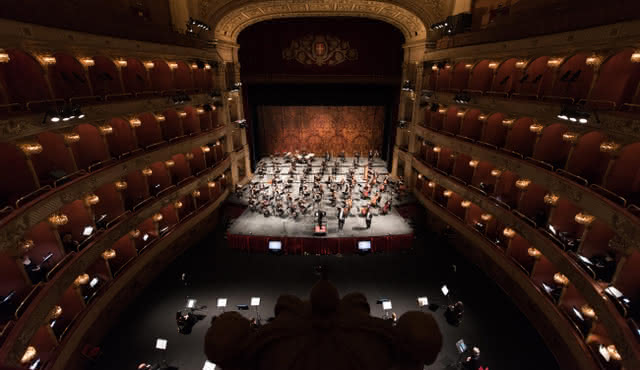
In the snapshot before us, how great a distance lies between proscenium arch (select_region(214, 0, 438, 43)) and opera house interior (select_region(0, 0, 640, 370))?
194 mm

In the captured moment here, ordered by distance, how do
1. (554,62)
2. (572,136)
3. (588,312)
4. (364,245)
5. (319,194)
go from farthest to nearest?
(319,194)
(364,245)
(554,62)
(572,136)
(588,312)

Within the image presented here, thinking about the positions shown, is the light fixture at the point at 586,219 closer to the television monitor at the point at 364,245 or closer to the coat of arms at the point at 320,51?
the television monitor at the point at 364,245

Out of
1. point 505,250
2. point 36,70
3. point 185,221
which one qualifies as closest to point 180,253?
point 185,221

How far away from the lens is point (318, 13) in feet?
83.5

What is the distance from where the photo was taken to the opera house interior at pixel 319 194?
10289 mm

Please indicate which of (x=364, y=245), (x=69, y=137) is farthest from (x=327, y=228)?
(x=69, y=137)

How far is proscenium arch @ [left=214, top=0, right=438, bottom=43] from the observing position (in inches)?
925

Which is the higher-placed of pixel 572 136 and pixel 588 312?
pixel 572 136

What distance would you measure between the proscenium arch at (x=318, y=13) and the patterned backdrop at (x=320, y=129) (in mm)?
8563

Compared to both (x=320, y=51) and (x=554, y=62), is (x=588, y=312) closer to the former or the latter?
(x=554, y=62)

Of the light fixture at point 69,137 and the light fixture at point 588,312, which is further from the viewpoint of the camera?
the light fixture at point 69,137

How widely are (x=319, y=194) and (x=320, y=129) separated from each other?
11052 mm

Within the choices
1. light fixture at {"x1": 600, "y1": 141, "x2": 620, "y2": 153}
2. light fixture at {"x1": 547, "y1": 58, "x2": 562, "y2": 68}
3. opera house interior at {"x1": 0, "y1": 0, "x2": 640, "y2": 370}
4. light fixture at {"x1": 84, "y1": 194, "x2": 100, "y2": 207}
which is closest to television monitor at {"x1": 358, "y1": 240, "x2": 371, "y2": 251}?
opera house interior at {"x1": 0, "y1": 0, "x2": 640, "y2": 370}

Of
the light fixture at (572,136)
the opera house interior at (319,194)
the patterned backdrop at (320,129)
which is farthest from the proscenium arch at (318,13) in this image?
the light fixture at (572,136)
